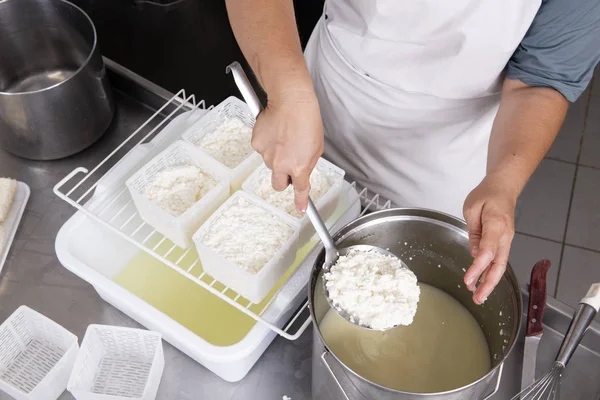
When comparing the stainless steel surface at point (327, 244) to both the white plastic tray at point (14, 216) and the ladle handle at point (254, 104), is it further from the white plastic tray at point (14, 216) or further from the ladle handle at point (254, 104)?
the white plastic tray at point (14, 216)

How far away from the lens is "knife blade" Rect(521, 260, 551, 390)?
2.65 feet

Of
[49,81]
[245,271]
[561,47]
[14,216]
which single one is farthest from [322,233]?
[49,81]

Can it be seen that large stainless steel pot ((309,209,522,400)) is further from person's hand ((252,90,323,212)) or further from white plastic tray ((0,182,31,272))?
white plastic tray ((0,182,31,272))

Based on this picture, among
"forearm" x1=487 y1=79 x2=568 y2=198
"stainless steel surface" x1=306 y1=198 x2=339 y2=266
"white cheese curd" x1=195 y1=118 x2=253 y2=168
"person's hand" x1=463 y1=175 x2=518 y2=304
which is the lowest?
"white cheese curd" x1=195 y1=118 x2=253 y2=168

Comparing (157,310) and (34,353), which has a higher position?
(157,310)

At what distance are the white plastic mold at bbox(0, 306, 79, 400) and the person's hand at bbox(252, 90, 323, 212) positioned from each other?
0.37 meters

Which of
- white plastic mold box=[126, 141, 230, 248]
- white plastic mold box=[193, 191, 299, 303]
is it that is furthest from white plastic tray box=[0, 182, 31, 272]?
white plastic mold box=[193, 191, 299, 303]

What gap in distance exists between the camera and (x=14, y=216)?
3.32ft

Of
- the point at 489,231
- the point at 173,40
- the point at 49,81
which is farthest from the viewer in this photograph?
the point at 173,40

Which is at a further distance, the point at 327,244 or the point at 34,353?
the point at 34,353

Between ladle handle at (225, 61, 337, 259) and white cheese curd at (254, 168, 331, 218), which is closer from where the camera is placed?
ladle handle at (225, 61, 337, 259)

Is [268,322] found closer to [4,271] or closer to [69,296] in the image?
[69,296]

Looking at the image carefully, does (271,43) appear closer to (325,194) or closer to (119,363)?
(325,194)

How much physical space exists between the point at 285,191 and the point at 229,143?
0.42 ft
